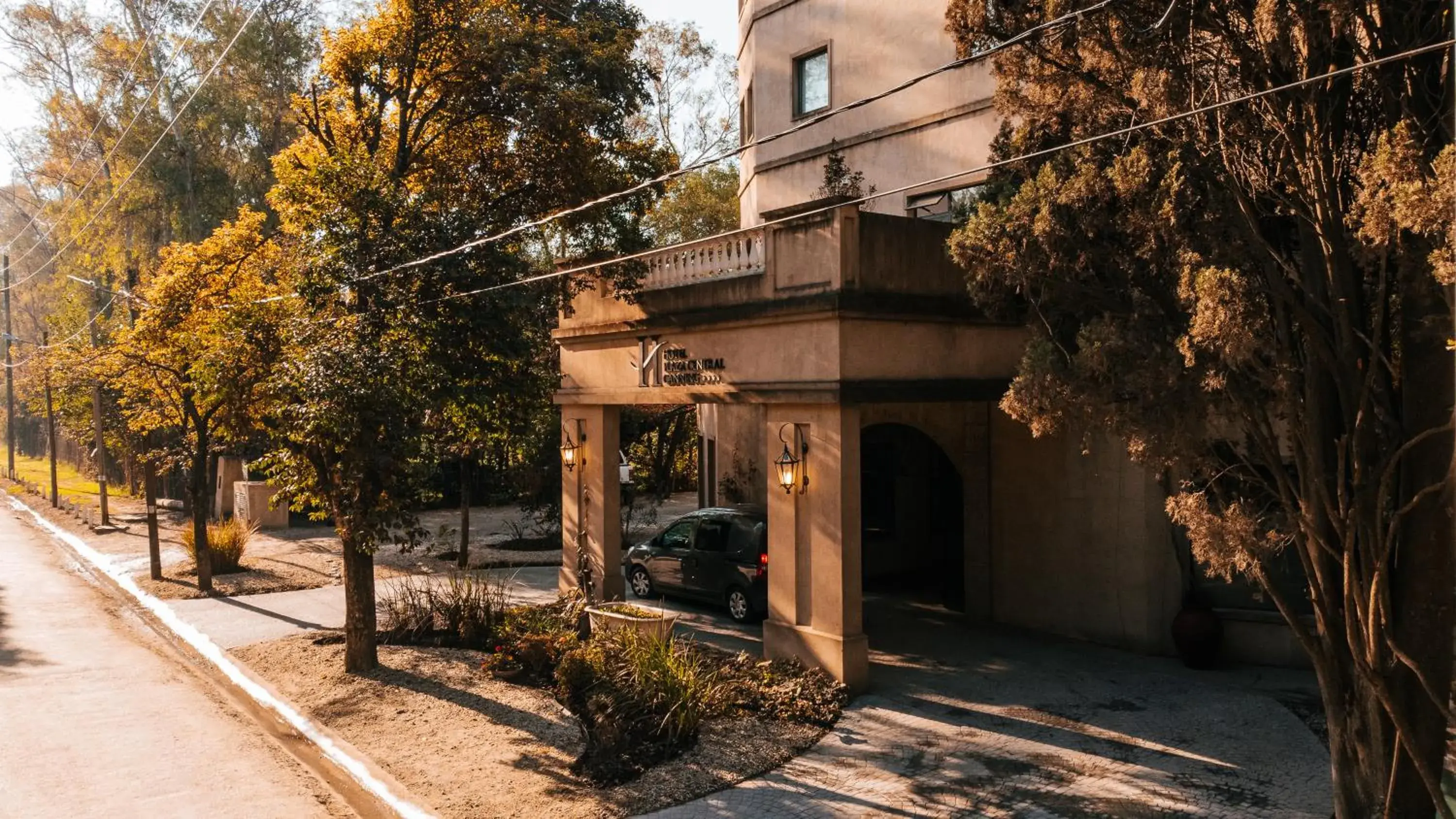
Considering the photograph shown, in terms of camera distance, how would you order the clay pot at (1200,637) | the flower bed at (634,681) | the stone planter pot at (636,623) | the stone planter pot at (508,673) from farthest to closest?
the stone planter pot at (508,673) < the clay pot at (1200,637) < the stone planter pot at (636,623) < the flower bed at (634,681)

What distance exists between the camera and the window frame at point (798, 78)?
1869 cm

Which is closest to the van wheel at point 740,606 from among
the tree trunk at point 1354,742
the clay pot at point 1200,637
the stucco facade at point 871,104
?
the clay pot at point 1200,637

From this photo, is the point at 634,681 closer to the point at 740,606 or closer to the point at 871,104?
the point at 740,606

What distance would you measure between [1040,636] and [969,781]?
5.63 meters

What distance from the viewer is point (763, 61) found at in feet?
65.8

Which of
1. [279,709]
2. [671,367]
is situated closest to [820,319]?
[671,367]

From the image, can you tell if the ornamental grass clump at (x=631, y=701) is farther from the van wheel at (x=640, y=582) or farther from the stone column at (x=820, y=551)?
the van wheel at (x=640, y=582)

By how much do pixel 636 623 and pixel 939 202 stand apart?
9049mm

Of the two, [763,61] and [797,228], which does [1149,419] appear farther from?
[763,61]

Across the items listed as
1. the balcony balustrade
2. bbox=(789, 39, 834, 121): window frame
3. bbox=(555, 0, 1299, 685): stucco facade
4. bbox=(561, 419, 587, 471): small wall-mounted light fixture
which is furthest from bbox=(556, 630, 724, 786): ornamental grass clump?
bbox=(789, 39, 834, 121): window frame

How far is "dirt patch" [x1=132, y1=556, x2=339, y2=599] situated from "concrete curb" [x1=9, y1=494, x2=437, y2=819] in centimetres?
36

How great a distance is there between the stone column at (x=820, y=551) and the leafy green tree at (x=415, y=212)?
12.7 ft

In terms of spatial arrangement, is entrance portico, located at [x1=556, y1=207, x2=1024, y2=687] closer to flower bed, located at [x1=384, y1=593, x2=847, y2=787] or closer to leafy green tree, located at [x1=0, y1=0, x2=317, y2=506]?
flower bed, located at [x1=384, y1=593, x2=847, y2=787]

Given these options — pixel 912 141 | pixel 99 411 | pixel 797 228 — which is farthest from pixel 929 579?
pixel 99 411
